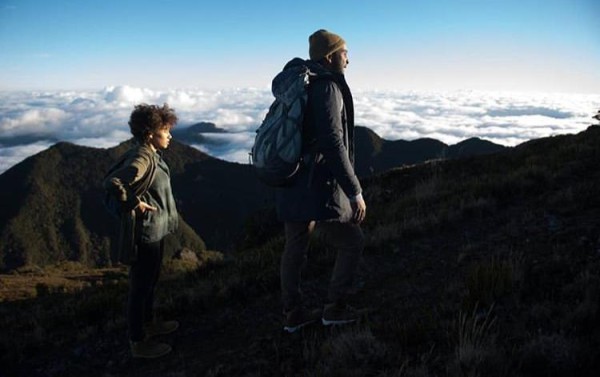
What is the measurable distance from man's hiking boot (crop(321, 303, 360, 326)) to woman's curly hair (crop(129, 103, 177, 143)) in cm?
193

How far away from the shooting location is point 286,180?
3281 millimetres

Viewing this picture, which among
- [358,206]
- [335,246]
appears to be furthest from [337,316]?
[358,206]

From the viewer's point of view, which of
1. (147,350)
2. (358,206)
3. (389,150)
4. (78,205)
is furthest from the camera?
(389,150)

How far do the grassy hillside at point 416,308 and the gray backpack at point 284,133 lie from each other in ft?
3.82

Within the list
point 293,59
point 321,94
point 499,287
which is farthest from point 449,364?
point 293,59

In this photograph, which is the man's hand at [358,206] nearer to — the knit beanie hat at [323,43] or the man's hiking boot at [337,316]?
the man's hiking boot at [337,316]

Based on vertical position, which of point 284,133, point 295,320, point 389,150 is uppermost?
point 284,133

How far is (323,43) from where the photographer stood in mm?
3334

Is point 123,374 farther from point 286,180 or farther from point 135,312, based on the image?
point 286,180

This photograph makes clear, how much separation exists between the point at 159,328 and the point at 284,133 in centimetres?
243

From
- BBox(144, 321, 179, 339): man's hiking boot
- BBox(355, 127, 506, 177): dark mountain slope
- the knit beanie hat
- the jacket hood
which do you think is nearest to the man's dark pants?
the jacket hood

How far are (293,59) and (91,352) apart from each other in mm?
3271

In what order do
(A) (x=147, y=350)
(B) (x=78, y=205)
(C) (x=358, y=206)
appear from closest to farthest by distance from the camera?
(C) (x=358, y=206)
(A) (x=147, y=350)
(B) (x=78, y=205)

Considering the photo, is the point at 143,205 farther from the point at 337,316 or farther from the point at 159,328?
the point at 337,316
